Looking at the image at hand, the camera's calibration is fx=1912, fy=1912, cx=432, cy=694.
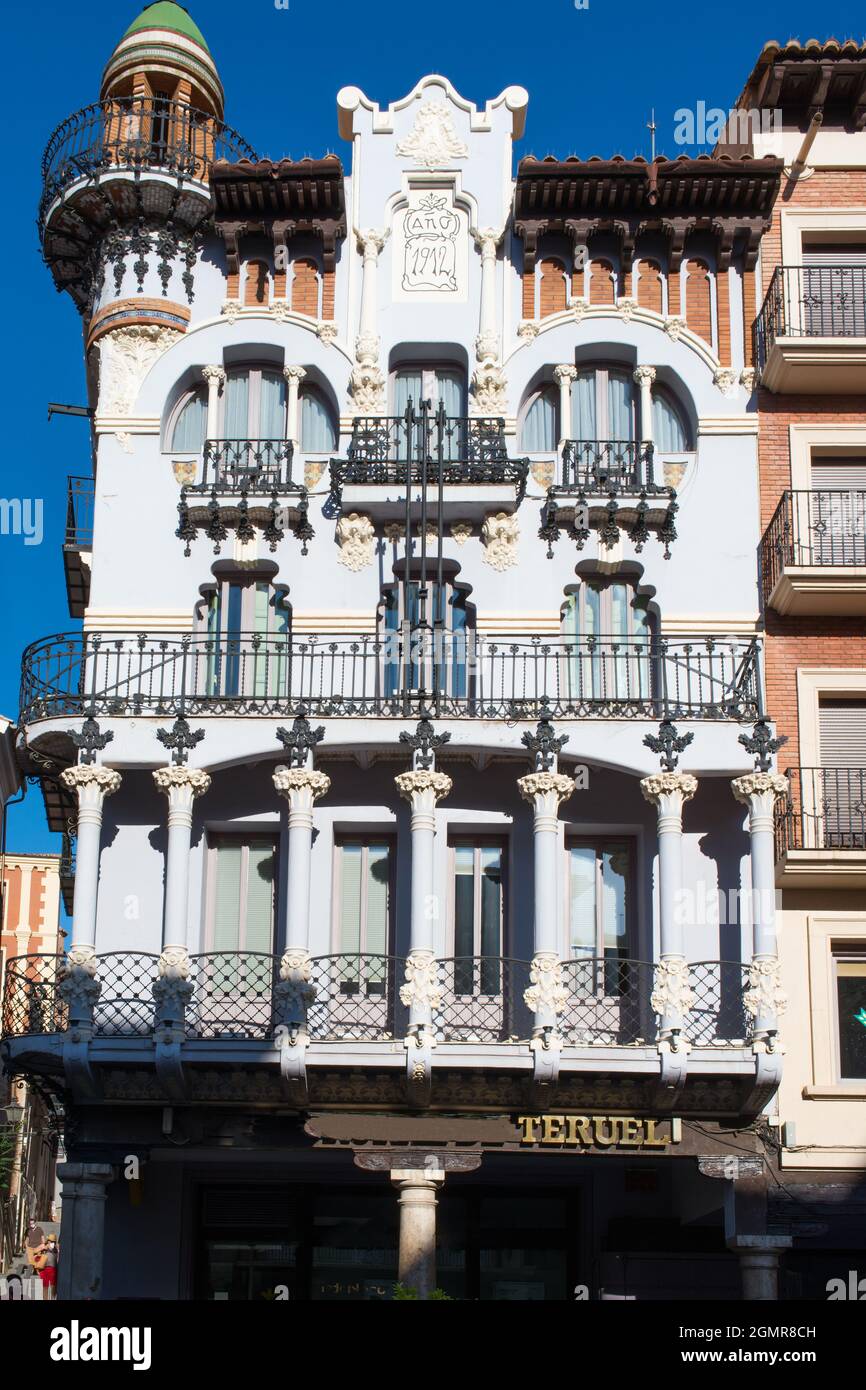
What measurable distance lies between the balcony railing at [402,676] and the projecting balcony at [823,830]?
1424 mm

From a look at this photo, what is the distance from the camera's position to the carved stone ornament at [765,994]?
23844mm

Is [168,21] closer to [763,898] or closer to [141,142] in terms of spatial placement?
[141,142]

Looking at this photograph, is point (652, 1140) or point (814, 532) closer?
point (652, 1140)

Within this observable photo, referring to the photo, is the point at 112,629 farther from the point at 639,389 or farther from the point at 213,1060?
the point at 639,389

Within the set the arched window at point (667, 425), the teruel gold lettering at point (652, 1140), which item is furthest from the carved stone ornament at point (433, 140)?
the teruel gold lettering at point (652, 1140)

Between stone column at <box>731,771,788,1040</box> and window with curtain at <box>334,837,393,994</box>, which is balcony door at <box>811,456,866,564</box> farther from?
window with curtain at <box>334,837,393,994</box>

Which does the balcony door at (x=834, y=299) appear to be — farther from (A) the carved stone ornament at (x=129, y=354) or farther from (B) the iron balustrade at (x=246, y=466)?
(A) the carved stone ornament at (x=129, y=354)

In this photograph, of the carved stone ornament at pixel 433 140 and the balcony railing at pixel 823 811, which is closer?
the balcony railing at pixel 823 811

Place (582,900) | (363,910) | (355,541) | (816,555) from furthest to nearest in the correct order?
1. (355,541)
2. (816,555)
3. (582,900)
4. (363,910)

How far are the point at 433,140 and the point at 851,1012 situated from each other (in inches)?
564

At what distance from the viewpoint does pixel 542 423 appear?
28281 mm

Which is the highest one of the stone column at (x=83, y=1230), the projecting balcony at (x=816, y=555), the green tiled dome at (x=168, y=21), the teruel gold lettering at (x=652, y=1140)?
the green tiled dome at (x=168, y=21)

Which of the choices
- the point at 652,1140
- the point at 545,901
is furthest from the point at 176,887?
the point at 652,1140
